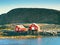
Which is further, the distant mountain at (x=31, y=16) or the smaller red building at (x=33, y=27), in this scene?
the distant mountain at (x=31, y=16)

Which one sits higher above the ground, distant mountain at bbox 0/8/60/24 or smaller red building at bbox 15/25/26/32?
distant mountain at bbox 0/8/60/24

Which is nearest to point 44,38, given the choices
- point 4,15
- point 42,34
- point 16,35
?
point 42,34

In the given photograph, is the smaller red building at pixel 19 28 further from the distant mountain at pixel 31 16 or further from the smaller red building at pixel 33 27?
the distant mountain at pixel 31 16

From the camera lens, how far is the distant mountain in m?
30.5

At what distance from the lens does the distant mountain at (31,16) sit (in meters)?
30.5

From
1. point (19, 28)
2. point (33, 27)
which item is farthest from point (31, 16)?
point (19, 28)

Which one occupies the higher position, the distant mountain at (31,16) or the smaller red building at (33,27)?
the distant mountain at (31,16)

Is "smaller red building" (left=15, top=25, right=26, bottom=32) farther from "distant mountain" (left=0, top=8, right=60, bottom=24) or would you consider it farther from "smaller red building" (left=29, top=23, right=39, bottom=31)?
"distant mountain" (left=0, top=8, right=60, bottom=24)

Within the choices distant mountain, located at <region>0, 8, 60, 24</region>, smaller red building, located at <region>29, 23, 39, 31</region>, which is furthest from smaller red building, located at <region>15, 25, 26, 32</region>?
distant mountain, located at <region>0, 8, 60, 24</region>

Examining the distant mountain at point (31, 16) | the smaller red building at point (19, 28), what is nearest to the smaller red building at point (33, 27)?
the smaller red building at point (19, 28)

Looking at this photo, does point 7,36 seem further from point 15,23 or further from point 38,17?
point 38,17

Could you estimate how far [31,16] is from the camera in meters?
31.4

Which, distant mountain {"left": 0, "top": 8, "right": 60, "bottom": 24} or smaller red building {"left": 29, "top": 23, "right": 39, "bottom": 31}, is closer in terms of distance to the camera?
smaller red building {"left": 29, "top": 23, "right": 39, "bottom": 31}

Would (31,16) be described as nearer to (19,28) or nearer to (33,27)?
(33,27)
